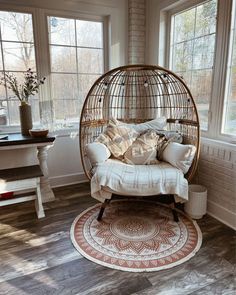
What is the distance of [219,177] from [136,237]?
3.29ft

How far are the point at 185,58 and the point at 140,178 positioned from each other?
161cm

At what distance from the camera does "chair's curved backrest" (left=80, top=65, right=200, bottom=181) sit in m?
2.46

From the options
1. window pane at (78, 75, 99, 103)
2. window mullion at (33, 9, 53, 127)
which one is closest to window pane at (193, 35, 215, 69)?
window pane at (78, 75, 99, 103)

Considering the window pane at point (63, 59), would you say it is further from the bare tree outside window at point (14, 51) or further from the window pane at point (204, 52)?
the window pane at point (204, 52)

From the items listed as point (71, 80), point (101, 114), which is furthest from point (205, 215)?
point (71, 80)

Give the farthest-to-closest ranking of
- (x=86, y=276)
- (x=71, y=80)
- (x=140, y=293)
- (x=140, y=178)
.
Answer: (x=71, y=80)
(x=140, y=178)
(x=86, y=276)
(x=140, y=293)

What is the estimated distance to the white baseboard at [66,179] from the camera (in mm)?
3018

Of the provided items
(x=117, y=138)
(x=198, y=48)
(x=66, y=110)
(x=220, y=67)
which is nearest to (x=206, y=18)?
(x=198, y=48)

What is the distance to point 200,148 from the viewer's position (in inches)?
95.3

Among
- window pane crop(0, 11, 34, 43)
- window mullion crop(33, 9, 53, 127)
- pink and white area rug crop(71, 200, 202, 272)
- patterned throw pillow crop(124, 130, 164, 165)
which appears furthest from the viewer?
window mullion crop(33, 9, 53, 127)

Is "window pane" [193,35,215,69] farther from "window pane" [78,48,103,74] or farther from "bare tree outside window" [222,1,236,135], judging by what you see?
"window pane" [78,48,103,74]

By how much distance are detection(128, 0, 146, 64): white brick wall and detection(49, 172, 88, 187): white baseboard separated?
1.75 metres

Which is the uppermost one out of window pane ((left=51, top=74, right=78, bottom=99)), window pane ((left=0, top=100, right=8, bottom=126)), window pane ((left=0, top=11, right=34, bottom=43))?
window pane ((left=0, top=11, right=34, bottom=43))

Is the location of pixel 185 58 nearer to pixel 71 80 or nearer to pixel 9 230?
pixel 71 80
